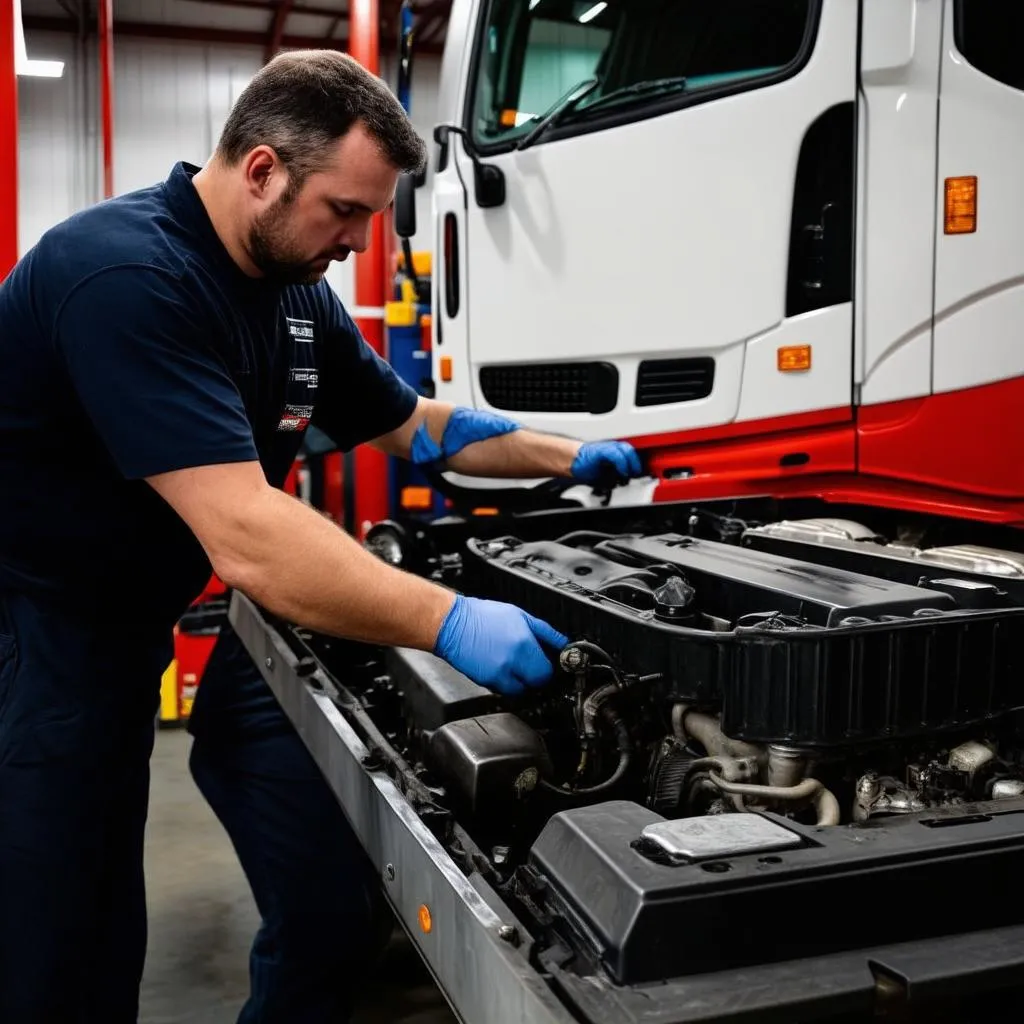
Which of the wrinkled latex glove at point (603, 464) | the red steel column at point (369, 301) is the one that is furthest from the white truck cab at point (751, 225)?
the red steel column at point (369, 301)

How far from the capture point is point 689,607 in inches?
63.2

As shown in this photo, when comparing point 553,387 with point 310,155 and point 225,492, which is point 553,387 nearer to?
point 310,155

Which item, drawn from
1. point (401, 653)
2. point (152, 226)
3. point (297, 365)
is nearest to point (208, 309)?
point (152, 226)

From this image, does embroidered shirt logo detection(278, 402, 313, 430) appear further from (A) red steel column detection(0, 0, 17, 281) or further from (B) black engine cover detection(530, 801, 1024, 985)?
(A) red steel column detection(0, 0, 17, 281)

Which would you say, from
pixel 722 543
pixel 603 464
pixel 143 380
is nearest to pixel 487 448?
pixel 603 464

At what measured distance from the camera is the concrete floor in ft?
8.34

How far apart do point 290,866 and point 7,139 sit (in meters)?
3.12

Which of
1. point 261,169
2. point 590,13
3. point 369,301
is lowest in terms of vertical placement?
point 261,169

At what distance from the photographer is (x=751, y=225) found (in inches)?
102

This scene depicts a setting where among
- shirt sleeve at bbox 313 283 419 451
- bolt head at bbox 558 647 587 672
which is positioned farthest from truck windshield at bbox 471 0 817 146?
bolt head at bbox 558 647 587 672

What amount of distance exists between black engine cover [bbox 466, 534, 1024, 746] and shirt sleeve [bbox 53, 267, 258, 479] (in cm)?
58

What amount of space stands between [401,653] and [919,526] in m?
1.18

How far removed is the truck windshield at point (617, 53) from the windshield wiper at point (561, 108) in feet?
0.04

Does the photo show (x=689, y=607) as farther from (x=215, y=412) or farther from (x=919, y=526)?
(x=919, y=526)
